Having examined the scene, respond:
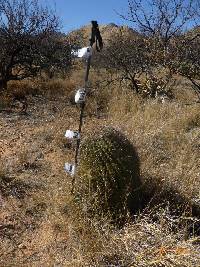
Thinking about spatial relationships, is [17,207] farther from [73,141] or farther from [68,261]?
[73,141]

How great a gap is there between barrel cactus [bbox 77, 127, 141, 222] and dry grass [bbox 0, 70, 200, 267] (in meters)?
0.15

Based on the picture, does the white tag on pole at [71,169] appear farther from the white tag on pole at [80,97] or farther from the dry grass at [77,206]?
the white tag on pole at [80,97]

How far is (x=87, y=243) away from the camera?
13.1ft

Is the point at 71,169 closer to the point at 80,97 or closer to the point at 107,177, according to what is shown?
the point at 107,177

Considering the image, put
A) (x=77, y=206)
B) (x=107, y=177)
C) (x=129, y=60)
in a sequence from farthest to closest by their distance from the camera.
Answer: (x=129, y=60), (x=107, y=177), (x=77, y=206)

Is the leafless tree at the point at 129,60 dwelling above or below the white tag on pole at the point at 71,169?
above

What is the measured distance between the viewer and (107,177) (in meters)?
4.66

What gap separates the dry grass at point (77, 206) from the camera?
153 inches

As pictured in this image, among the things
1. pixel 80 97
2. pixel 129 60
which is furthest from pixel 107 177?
pixel 129 60

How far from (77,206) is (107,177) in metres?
0.37

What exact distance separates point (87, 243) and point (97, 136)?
1.20 meters

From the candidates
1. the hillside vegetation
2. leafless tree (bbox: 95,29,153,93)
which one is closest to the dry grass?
the hillside vegetation

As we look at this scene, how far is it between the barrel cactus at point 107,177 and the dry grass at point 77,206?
0.15 metres

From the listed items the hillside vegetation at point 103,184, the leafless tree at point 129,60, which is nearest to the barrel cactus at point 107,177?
the hillside vegetation at point 103,184
